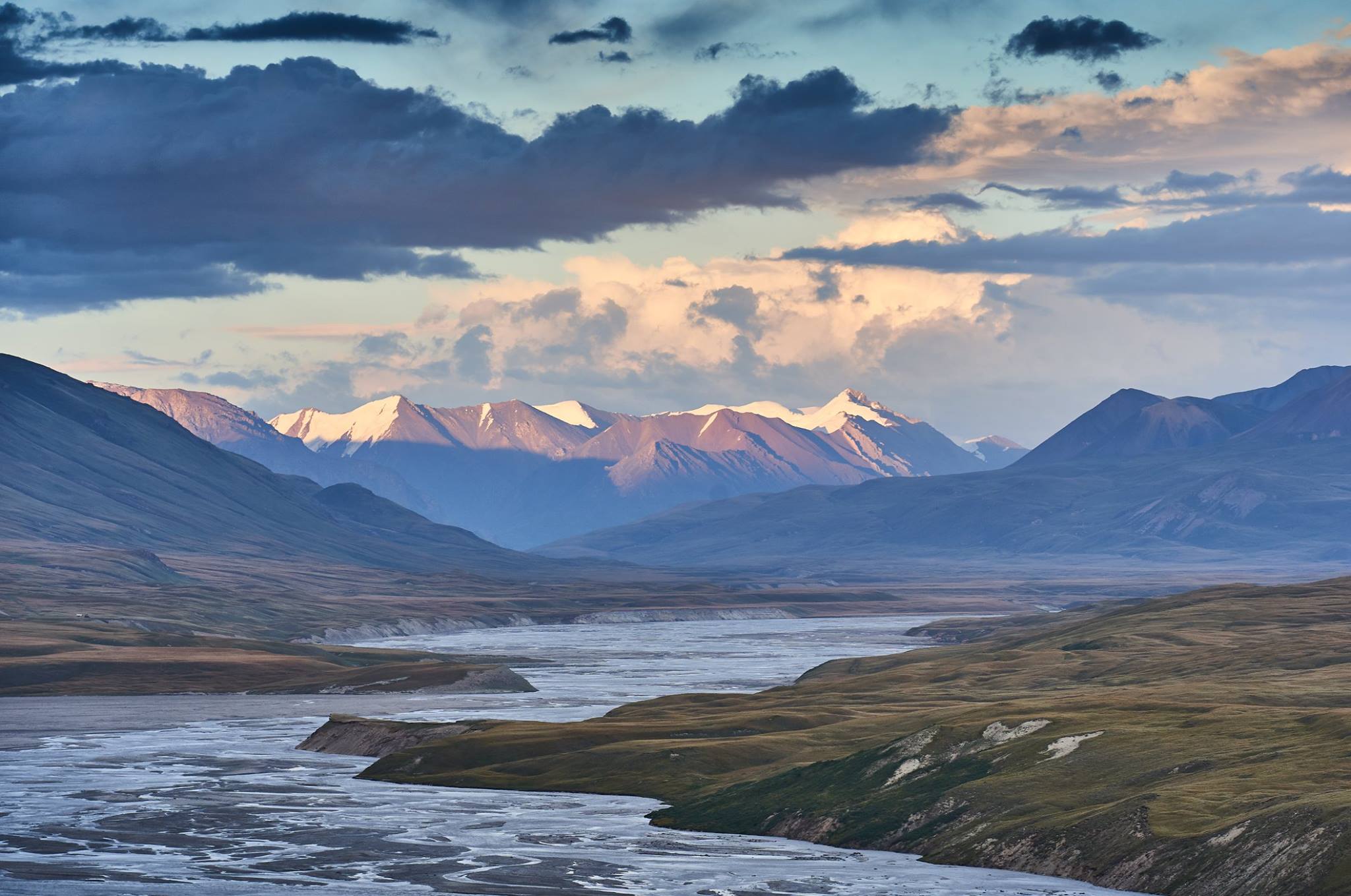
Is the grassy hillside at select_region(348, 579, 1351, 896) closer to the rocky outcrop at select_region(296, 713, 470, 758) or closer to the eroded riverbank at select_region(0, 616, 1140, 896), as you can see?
the eroded riverbank at select_region(0, 616, 1140, 896)

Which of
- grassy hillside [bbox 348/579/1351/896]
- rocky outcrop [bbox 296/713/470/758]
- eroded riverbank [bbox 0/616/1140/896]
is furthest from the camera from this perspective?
rocky outcrop [bbox 296/713/470/758]

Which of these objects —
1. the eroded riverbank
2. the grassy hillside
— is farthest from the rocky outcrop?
the grassy hillside

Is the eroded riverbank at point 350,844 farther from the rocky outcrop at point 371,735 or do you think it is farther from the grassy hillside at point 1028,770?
the rocky outcrop at point 371,735

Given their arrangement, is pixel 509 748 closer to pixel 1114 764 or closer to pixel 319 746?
pixel 319 746

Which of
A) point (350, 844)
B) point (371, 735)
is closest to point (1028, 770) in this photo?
point (350, 844)

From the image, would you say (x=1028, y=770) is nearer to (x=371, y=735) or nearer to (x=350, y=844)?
(x=350, y=844)

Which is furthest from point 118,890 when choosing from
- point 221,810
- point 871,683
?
point 871,683

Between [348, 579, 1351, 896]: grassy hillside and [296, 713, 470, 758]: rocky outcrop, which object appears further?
[296, 713, 470, 758]: rocky outcrop

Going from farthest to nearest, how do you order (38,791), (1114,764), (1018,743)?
(38,791), (1018,743), (1114,764)

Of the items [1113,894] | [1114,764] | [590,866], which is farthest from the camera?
[1114,764]
